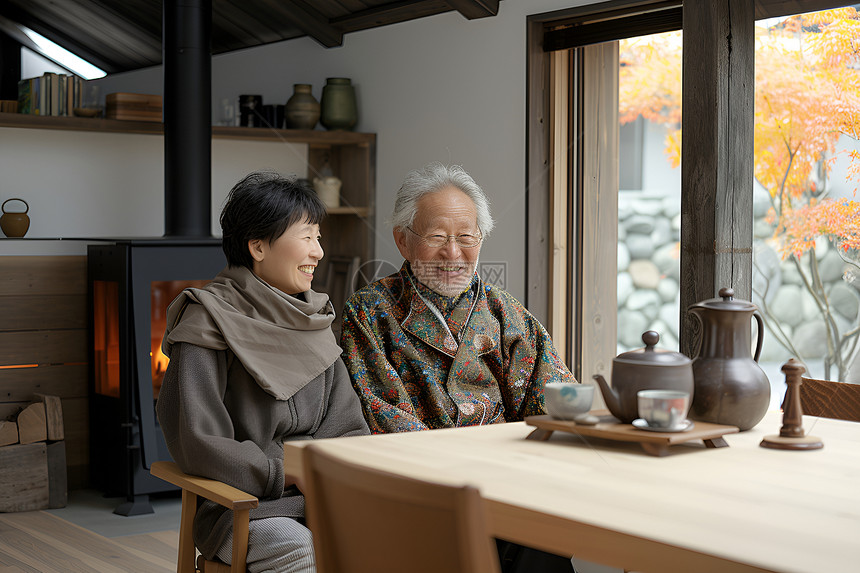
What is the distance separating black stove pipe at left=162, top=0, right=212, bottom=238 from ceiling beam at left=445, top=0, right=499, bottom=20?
1.13m

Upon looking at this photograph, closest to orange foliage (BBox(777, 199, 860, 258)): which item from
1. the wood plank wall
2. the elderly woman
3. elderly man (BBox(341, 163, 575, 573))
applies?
elderly man (BBox(341, 163, 575, 573))

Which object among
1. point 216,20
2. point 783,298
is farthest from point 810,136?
point 216,20

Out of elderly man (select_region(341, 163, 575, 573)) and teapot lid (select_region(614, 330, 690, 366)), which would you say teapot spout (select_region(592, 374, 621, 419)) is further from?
elderly man (select_region(341, 163, 575, 573))

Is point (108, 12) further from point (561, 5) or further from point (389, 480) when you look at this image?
point (389, 480)

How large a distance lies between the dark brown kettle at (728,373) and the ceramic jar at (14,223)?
3538mm

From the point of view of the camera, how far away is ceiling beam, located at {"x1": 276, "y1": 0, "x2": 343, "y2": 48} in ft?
16.0

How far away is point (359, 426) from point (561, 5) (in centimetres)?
226

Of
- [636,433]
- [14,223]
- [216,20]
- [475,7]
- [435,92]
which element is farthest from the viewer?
[216,20]

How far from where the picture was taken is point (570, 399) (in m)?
1.73

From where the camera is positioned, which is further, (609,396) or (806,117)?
(806,117)

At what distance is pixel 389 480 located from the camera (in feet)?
3.41

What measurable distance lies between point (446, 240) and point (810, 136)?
123 cm

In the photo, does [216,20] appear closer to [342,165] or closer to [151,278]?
[342,165]

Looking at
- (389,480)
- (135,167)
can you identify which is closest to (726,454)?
(389,480)
